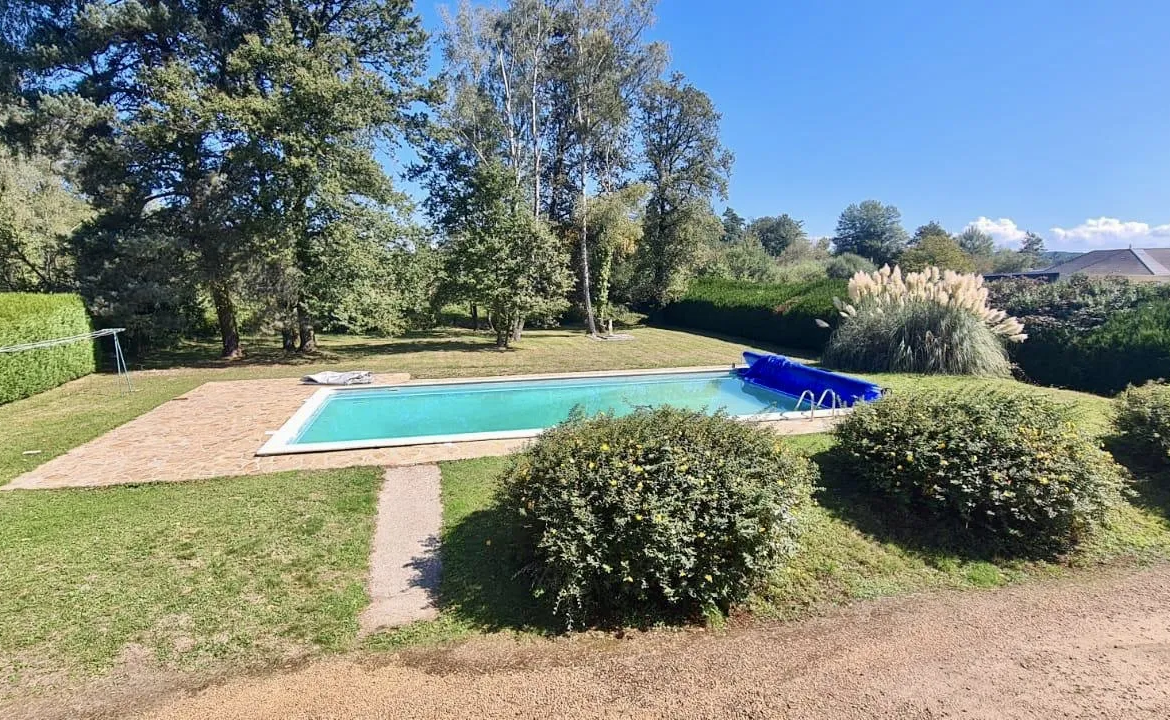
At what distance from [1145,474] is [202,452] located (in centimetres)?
1051

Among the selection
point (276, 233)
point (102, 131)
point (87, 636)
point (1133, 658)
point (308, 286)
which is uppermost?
point (102, 131)

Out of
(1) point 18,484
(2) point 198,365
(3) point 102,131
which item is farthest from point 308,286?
(1) point 18,484

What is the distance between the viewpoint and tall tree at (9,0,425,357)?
1166cm

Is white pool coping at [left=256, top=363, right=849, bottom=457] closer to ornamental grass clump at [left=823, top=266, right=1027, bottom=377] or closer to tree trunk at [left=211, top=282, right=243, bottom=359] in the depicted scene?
ornamental grass clump at [left=823, top=266, right=1027, bottom=377]

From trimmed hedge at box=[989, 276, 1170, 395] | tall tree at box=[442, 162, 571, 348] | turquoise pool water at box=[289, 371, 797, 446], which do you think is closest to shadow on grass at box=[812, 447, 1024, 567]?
turquoise pool water at box=[289, 371, 797, 446]

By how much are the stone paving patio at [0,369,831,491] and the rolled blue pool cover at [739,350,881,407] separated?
194cm

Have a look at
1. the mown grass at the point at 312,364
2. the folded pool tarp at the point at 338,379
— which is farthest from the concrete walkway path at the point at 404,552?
the folded pool tarp at the point at 338,379

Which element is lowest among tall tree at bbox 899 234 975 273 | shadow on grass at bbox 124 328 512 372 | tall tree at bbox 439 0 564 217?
shadow on grass at bbox 124 328 512 372

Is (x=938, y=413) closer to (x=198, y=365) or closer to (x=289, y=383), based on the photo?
(x=289, y=383)

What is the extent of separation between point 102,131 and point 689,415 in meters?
15.3

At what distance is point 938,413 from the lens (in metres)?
4.86

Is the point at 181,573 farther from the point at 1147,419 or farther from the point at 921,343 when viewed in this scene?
the point at 921,343

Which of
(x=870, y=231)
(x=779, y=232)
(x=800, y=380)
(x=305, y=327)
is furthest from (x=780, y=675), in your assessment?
(x=870, y=231)

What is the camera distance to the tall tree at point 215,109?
1166 cm
